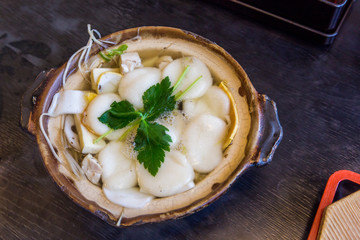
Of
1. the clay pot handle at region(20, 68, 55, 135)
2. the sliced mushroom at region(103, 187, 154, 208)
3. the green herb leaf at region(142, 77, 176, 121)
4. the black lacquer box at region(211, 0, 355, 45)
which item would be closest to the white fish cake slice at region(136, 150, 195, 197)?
the sliced mushroom at region(103, 187, 154, 208)

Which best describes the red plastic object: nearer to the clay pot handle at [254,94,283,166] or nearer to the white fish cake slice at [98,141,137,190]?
the clay pot handle at [254,94,283,166]

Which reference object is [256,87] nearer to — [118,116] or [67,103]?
[118,116]

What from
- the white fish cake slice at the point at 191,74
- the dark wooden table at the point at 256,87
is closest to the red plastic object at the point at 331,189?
the dark wooden table at the point at 256,87

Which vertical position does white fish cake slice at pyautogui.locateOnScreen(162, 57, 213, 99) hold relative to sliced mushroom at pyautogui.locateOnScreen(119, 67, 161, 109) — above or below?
above

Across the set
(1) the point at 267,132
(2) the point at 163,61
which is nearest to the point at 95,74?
(2) the point at 163,61

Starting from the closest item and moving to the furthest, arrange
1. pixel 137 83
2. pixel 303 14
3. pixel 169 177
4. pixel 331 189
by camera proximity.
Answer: pixel 169 177 → pixel 137 83 → pixel 331 189 → pixel 303 14

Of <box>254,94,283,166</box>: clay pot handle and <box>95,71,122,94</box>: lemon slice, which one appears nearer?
<box>254,94,283,166</box>: clay pot handle

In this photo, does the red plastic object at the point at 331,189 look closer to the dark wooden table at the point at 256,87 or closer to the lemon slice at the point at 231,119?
the dark wooden table at the point at 256,87

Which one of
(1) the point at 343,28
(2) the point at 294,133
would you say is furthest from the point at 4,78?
(1) the point at 343,28
